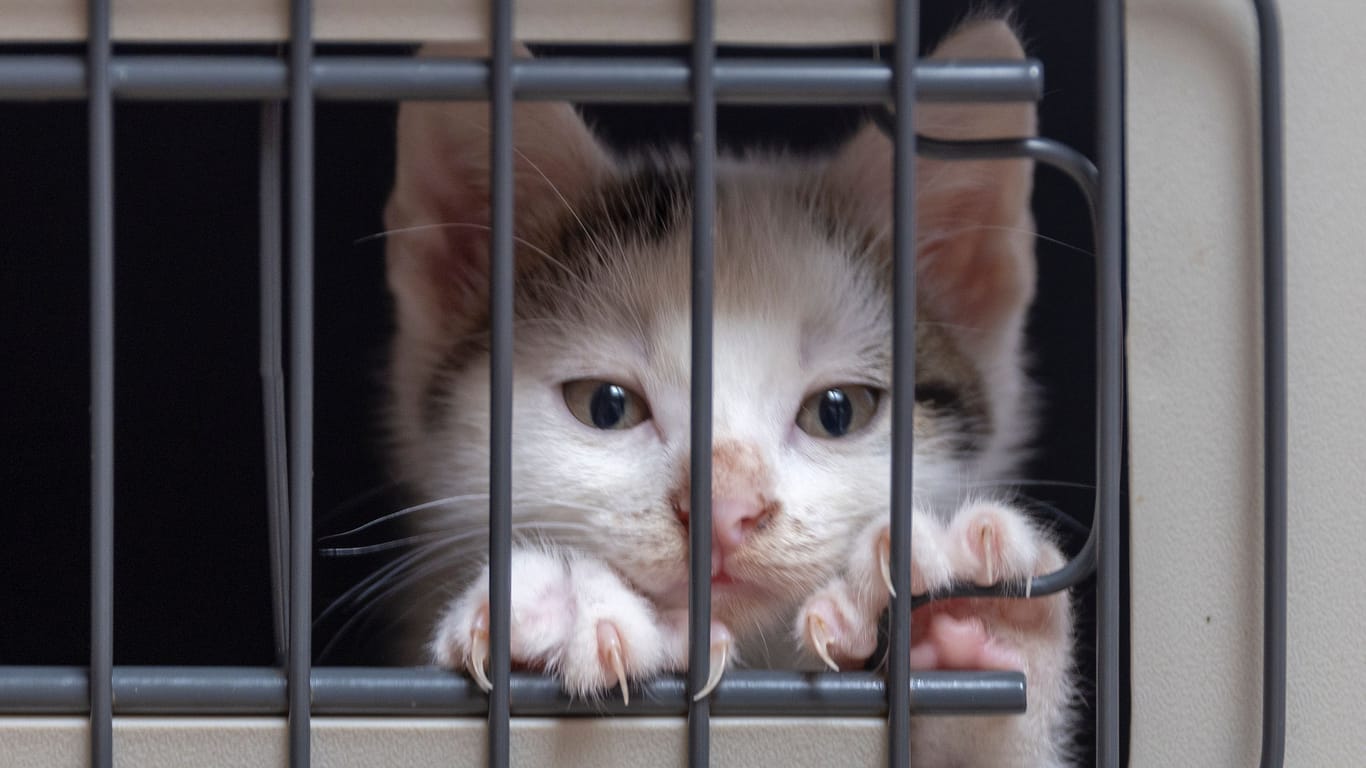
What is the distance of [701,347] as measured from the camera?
671 mm

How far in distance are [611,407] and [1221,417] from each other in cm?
56

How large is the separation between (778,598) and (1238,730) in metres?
0.35

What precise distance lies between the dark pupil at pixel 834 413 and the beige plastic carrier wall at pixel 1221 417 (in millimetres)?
390

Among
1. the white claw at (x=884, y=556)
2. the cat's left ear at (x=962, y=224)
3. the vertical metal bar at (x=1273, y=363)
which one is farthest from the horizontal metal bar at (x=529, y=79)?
the cat's left ear at (x=962, y=224)

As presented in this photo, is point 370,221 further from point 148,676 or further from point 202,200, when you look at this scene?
point 148,676

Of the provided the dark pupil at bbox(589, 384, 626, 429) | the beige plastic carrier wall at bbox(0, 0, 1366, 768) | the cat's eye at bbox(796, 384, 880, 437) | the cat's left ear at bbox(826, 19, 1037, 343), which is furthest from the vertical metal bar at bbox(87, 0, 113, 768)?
the cat's left ear at bbox(826, 19, 1037, 343)

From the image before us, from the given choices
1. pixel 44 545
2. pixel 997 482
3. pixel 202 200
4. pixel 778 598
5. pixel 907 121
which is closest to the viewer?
pixel 907 121

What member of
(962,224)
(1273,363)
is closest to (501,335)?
(1273,363)

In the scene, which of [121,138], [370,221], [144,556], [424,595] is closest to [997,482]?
[424,595]

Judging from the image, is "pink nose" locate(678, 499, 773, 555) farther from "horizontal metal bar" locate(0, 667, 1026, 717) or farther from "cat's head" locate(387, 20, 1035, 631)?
"horizontal metal bar" locate(0, 667, 1026, 717)

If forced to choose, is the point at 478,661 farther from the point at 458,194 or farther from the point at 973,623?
the point at 458,194

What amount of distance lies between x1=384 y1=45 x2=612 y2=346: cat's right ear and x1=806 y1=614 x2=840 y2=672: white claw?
490 millimetres

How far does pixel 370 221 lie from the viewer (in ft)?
5.56

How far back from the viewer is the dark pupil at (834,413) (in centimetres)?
110
